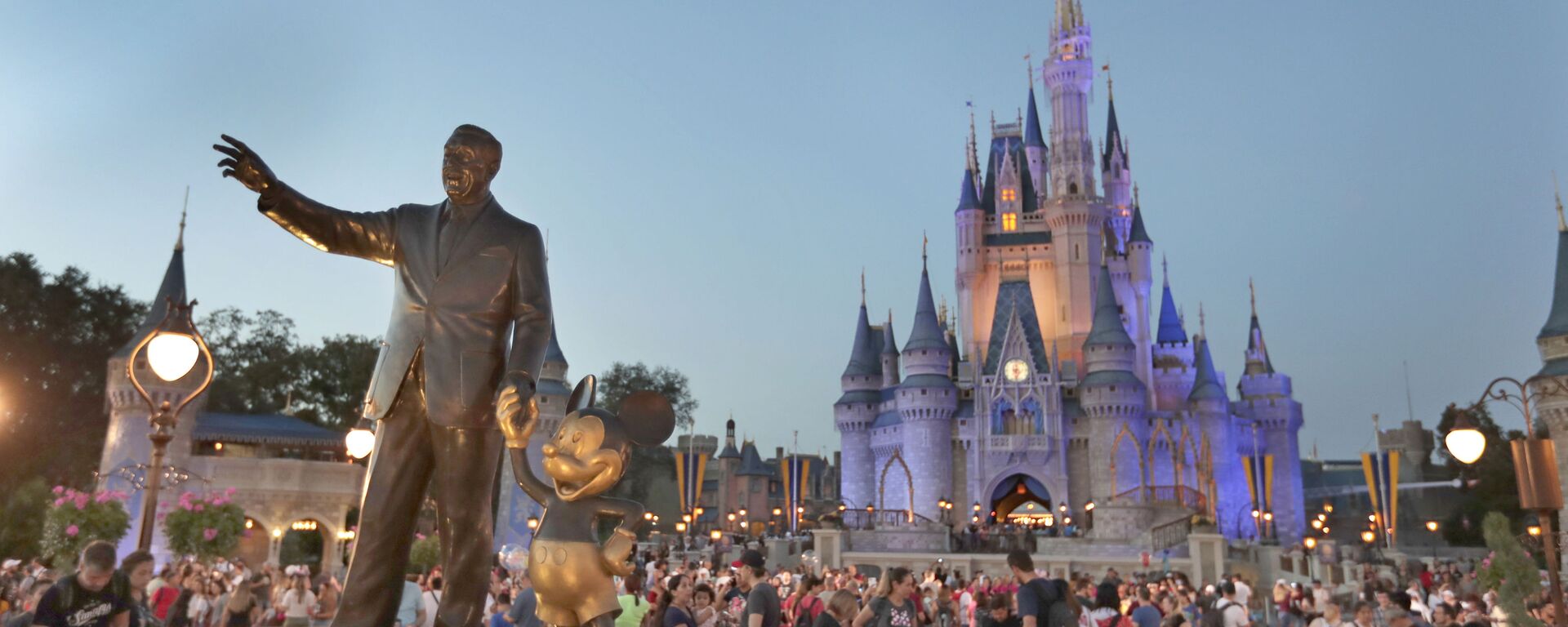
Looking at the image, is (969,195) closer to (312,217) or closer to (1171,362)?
(1171,362)

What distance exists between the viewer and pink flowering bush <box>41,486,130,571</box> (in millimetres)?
18250

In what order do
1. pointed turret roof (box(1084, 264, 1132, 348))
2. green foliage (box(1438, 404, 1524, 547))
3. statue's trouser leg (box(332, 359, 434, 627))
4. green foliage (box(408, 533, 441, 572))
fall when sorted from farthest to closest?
pointed turret roof (box(1084, 264, 1132, 348)), green foliage (box(1438, 404, 1524, 547)), green foliage (box(408, 533, 441, 572)), statue's trouser leg (box(332, 359, 434, 627))

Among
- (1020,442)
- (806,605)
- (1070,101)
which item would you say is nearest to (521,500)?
(1020,442)

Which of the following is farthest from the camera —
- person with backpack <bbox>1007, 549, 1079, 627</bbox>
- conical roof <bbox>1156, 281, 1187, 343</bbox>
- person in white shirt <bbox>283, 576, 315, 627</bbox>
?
conical roof <bbox>1156, 281, 1187, 343</bbox>

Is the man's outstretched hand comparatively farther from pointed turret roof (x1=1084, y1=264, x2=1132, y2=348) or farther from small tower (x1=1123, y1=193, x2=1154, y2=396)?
small tower (x1=1123, y1=193, x2=1154, y2=396)

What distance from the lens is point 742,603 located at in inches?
377

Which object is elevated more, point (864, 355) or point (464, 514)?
point (864, 355)

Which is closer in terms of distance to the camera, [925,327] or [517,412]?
[517,412]

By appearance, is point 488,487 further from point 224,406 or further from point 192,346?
point 224,406

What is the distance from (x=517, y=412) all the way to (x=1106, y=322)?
162 ft

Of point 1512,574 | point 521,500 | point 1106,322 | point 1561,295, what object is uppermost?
point 1106,322

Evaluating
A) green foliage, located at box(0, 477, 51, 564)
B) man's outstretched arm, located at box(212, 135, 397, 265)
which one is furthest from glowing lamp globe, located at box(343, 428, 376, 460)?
green foliage, located at box(0, 477, 51, 564)

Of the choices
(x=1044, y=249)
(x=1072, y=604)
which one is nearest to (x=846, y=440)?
(x=1044, y=249)

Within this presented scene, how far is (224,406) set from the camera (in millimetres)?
42156
